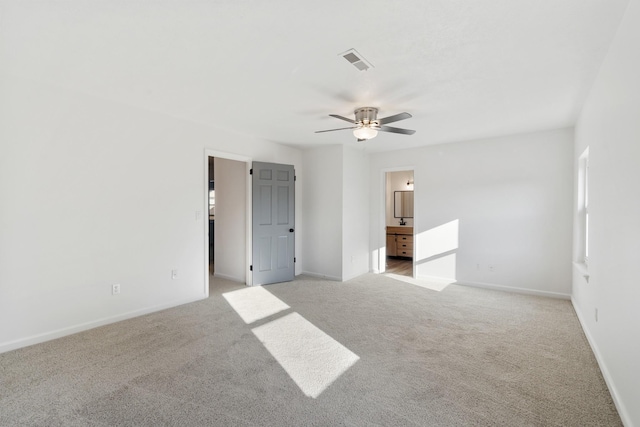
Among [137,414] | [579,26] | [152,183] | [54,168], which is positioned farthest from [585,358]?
[54,168]

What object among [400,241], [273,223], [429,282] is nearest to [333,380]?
[273,223]

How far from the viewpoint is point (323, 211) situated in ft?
18.5

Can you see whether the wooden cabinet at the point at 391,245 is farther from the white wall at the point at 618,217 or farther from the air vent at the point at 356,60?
the air vent at the point at 356,60

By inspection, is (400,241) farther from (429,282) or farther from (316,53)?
(316,53)

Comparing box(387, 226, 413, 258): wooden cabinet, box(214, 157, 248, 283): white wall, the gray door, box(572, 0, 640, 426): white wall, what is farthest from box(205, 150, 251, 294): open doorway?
box(572, 0, 640, 426): white wall

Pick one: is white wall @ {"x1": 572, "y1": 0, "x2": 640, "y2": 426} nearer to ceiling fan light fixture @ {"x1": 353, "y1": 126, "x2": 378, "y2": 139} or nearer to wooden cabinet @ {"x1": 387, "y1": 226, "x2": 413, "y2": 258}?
ceiling fan light fixture @ {"x1": 353, "y1": 126, "x2": 378, "y2": 139}

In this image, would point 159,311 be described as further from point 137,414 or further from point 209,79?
point 209,79

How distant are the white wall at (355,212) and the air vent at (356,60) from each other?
3.00 meters

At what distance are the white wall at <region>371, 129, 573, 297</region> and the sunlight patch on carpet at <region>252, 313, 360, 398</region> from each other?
3.15 m

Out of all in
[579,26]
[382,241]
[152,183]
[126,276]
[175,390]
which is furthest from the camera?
[382,241]

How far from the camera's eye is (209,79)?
2779 millimetres

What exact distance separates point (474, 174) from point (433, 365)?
358 cm

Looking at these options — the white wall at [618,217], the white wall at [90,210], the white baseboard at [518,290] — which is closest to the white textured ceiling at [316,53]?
the white wall at [618,217]

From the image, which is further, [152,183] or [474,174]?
[474,174]
